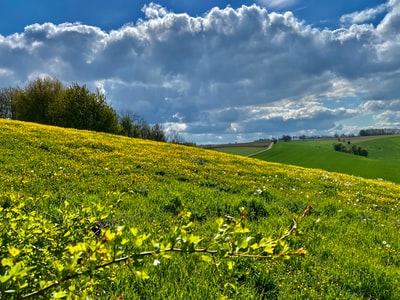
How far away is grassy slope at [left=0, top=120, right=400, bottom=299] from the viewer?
204 inches

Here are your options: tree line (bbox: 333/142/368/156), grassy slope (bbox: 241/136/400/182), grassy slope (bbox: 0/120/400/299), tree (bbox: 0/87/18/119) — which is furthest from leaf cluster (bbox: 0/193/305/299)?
tree line (bbox: 333/142/368/156)

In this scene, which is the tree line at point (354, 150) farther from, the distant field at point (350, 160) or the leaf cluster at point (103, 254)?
the leaf cluster at point (103, 254)

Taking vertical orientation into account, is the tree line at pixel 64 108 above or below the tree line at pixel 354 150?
above

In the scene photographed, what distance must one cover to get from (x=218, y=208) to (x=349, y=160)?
91.0 metres

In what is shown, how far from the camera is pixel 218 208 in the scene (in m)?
9.15

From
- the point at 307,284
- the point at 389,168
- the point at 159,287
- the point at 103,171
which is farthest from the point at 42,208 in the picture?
the point at 389,168

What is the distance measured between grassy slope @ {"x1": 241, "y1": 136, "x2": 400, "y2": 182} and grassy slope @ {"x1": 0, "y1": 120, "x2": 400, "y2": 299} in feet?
199

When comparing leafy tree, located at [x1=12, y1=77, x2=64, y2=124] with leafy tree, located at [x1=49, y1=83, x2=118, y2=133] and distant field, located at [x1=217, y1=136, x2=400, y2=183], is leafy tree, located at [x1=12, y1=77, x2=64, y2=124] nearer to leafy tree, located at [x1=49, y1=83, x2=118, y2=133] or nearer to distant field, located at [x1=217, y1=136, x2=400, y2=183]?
leafy tree, located at [x1=49, y1=83, x2=118, y2=133]

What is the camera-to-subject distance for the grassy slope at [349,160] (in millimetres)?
72125

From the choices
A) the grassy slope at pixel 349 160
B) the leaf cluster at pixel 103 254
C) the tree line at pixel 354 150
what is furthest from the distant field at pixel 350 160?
the leaf cluster at pixel 103 254

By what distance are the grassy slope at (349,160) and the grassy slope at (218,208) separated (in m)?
60.6

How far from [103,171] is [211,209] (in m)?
5.47

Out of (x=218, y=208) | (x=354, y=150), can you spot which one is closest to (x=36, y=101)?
(x=218, y=208)

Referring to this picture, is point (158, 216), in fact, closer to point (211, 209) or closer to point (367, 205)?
point (211, 209)
